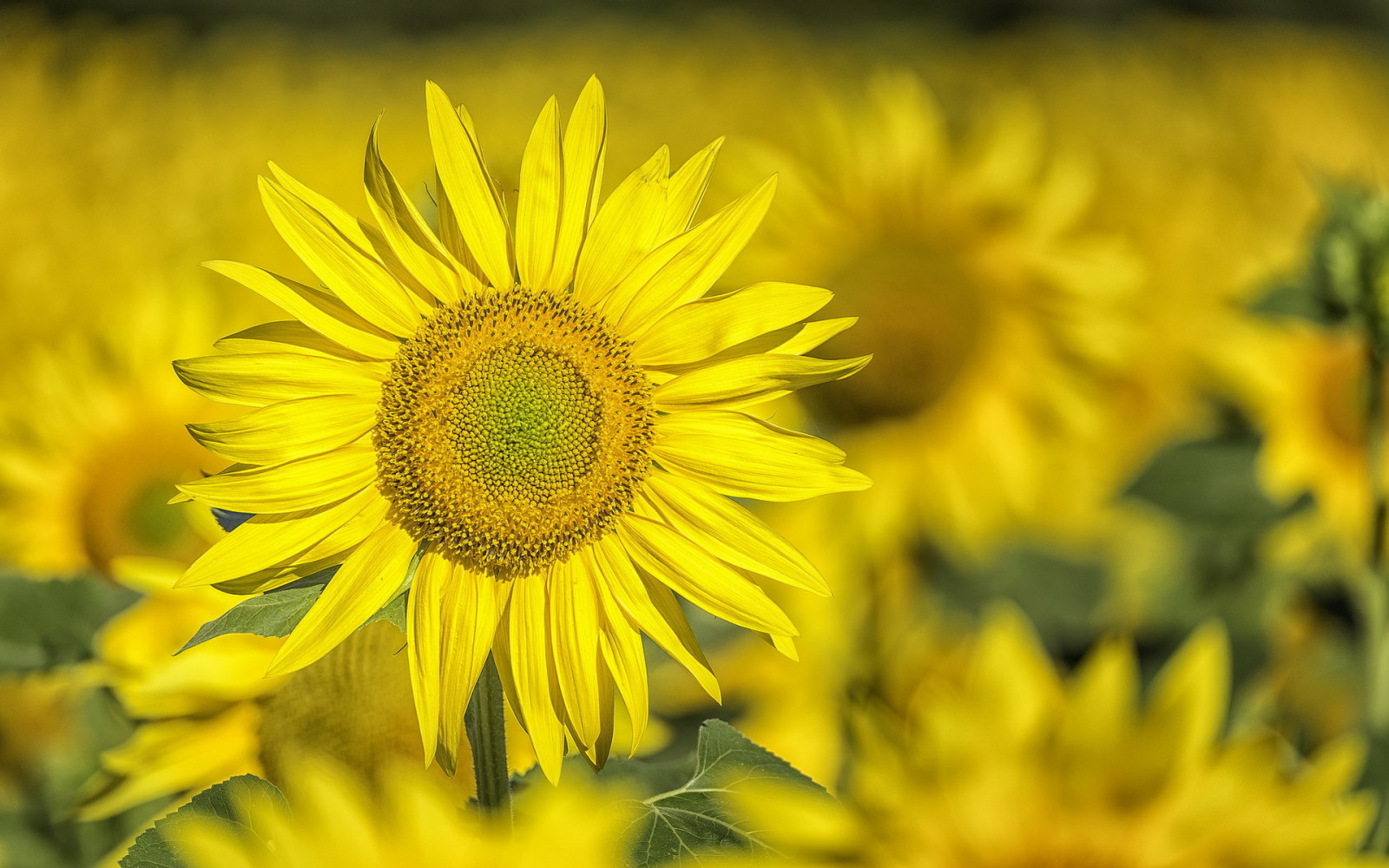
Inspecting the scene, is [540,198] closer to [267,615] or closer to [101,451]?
[267,615]

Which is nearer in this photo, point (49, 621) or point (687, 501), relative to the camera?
point (687, 501)

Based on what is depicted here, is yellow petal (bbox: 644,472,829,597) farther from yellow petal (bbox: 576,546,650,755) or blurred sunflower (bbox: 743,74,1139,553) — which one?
blurred sunflower (bbox: 743,74,1139,553)

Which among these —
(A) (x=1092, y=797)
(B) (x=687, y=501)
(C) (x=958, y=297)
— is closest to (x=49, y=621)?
(B) (x=687, y=501)

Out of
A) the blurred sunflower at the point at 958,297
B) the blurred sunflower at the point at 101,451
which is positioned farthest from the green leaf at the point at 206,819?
the blurred sunflower at the point at 958,297

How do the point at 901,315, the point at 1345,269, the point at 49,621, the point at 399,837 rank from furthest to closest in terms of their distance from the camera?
the point at 901,315 → the point at 1345,269 → the point at 49,621 → the point at 399,837

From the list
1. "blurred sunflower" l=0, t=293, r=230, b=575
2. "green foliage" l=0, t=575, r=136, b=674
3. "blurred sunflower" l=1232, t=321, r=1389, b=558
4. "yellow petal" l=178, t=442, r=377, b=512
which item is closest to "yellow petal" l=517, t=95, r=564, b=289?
"yellow petal" l=178, t=442, r=377, b=512
